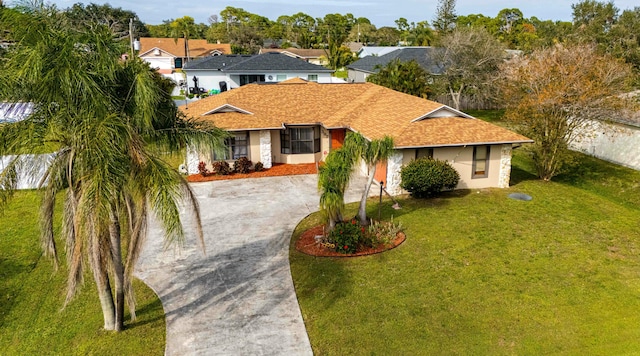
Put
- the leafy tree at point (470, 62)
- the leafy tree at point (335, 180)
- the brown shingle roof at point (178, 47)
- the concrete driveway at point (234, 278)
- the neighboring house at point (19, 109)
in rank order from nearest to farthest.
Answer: the neighboring house at point (19, 109) < the concrete driveway at point (234, 278) < the leafy tree at point (335, 180) < the leafy tree at point (470, 62) < the brown shingle roof at point (178, 47)

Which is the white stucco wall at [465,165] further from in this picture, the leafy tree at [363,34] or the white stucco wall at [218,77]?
the leafy tree at [363,34]

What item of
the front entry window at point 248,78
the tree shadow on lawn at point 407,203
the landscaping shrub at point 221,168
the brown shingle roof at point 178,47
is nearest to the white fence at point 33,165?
the tree shadow on lawn at point 407,203

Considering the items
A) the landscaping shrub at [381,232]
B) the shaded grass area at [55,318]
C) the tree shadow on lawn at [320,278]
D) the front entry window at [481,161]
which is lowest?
the shaded grass area at [55,318]

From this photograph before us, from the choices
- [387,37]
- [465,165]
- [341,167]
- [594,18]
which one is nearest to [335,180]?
[341,167]

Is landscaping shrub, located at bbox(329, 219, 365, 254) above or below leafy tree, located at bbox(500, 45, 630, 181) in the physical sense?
below

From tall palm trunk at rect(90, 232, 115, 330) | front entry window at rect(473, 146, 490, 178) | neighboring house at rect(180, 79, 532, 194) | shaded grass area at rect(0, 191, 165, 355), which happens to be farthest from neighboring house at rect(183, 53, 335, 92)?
tall palm trunk at rect(90, 232, 115, 330)

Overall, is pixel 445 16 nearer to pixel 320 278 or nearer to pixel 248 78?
pixel 248 78

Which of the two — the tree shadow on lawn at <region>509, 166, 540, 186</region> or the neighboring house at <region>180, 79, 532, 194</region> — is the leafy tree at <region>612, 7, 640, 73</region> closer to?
the tree shadow on lawn at <region>509, 166, 540, 186</region>

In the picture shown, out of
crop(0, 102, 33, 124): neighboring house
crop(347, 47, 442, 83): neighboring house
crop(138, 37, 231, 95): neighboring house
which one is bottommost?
crop(0, 102, 33, 124): neighboring house
